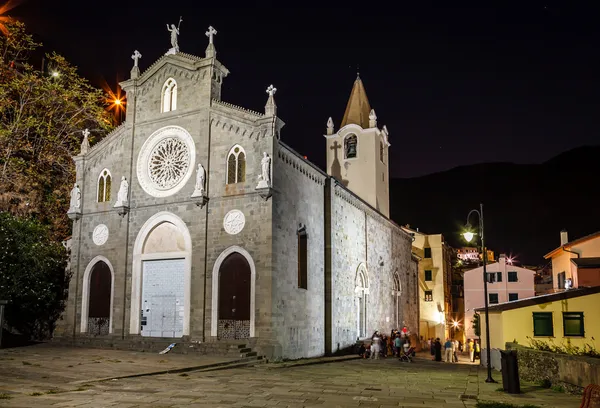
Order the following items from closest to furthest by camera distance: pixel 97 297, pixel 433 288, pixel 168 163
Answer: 1. pixel 168 163
2. pixel 97 297
3. pixel 433 288

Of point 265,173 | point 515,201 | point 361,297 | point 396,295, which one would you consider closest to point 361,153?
point 396,295

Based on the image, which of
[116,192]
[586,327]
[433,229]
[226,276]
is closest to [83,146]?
[116,192]

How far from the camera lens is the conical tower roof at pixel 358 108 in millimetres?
45844

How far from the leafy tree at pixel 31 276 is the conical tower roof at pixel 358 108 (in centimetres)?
2516

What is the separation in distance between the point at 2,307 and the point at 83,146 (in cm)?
1071

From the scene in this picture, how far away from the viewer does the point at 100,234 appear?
2984 cm

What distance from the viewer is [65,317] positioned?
30.3 metres

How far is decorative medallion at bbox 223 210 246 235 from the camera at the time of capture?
1013 inches

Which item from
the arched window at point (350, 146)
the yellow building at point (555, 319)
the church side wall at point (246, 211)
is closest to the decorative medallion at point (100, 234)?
the church side wall at point (246, 211)

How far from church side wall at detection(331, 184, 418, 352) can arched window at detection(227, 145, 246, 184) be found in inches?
309

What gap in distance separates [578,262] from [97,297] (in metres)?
28.3

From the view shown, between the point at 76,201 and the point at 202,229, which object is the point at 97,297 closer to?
the point at 76,201

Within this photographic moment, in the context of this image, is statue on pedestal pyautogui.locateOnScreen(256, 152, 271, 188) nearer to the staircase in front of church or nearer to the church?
the church

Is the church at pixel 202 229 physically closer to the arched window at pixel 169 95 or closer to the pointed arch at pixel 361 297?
the arched window at pixel 169 95
